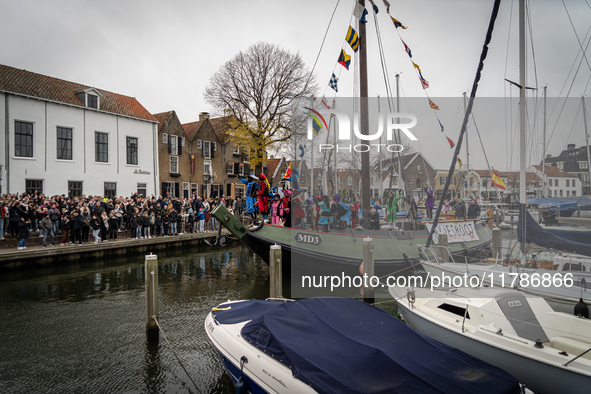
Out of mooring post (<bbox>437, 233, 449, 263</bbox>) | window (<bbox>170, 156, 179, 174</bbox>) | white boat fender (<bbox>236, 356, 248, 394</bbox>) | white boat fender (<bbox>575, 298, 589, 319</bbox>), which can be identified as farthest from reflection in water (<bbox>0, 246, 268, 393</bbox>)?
window (<bbox>170, 156, 179, 174</bbox>)

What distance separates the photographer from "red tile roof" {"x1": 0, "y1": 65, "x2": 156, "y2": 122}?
18.3 metres

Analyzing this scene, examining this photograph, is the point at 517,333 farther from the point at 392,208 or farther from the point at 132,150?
the point at 132,150

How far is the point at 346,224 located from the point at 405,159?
13.5 feet

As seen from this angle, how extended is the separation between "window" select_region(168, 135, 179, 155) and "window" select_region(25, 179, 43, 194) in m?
10.2

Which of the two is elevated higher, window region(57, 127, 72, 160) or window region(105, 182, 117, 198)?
window region(57, 127, 72, 160)

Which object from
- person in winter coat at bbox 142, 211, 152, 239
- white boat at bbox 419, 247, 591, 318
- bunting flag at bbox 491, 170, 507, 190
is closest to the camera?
white boat at bbox 419, 247, 591, 318

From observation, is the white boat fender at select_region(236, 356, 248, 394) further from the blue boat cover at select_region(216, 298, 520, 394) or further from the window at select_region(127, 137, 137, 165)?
the window at select_region(127, 137, 137, 165)

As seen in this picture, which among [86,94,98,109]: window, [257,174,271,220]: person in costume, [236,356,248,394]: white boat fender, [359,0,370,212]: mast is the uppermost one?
[86,94,98,109]: window

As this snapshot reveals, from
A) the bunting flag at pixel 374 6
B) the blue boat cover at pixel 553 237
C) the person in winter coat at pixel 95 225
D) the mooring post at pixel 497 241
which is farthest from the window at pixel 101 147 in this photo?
the blue boat cover at pixel 553 237

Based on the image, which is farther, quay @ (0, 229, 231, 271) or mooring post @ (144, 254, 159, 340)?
quay @ (0, 229, 231, 271)

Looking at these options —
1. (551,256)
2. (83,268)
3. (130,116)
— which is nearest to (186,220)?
(83,268)

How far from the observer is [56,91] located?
20.3m

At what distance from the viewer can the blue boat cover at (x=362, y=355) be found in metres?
3.07

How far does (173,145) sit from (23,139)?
10.8 meters
